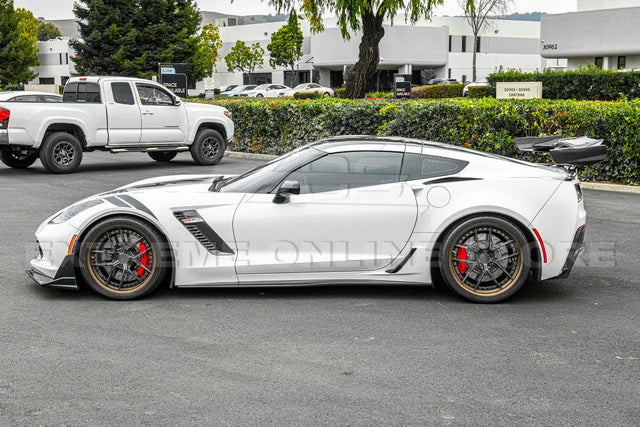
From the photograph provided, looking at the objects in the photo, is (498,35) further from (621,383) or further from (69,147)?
(621,383)

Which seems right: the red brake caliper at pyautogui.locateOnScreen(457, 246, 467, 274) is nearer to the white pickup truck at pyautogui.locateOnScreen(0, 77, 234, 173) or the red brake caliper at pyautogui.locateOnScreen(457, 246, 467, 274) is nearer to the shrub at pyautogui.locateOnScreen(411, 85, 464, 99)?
the white pickup truck at pyautogui.locateOnScreen(0, 77, 234, 173)

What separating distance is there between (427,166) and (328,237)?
1.05 metres

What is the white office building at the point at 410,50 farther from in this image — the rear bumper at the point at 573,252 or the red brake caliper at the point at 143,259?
the red brake caliper at the point at 143,259

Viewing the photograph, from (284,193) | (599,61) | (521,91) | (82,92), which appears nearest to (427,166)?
(284,193)

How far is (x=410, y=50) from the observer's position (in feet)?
246

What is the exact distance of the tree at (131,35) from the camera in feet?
162

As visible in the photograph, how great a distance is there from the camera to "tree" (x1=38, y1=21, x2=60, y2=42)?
13450cm

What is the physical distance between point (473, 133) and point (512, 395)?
10.8 meters

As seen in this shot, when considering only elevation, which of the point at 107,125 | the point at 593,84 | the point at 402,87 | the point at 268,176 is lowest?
the point at 268,176

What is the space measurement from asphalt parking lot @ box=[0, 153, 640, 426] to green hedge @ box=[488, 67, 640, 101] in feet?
77.4

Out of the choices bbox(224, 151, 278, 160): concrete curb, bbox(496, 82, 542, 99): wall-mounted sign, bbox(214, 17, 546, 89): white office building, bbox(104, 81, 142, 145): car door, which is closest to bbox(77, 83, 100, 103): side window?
bbox(104, 81, 142, 145): car door

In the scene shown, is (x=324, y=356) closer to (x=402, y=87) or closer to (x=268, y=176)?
(x=268, y=176)

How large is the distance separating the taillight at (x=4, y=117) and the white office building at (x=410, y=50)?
57600mm

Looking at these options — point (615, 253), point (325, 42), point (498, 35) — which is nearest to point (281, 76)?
point (325, 42)
